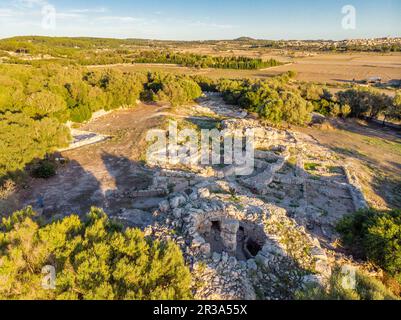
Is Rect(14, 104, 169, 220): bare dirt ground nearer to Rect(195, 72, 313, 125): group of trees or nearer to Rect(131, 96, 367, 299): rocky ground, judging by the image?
Rect(131, 96, 367, 299): rocky ground

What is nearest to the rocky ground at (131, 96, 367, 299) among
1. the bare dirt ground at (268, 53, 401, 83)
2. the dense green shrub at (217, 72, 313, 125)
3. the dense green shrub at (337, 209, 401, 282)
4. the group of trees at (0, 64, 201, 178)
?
the dense green shrub at (337, 209, 401, 282)

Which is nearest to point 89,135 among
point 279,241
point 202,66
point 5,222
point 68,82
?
point 68,82

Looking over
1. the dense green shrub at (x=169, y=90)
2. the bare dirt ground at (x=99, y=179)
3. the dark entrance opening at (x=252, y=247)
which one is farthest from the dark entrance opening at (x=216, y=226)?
the dense green shrub at (x=169, y=90)

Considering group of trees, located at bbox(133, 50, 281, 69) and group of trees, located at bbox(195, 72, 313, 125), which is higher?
group of trees, located at bbox(133, 50, 281, 69)

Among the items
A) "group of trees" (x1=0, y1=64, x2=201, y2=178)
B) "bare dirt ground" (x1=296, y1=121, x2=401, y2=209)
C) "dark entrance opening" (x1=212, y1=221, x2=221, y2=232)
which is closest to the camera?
"dark entrance opening" (x1=212, y1=221, x2=221, y2=232)

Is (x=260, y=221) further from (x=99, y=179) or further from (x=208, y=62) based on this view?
(x=208, y=62)

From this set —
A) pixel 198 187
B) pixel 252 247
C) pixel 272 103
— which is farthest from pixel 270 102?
pixel 252 247
